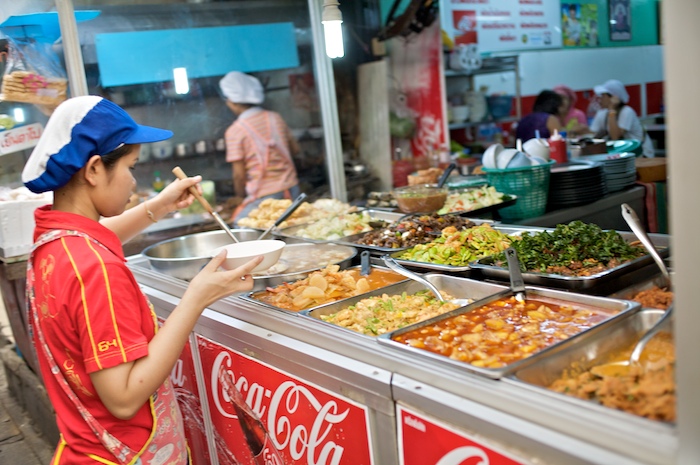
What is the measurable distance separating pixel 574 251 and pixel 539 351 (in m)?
0.83

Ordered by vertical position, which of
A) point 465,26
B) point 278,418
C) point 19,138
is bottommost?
point 278,418

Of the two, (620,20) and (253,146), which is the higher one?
(620,20)

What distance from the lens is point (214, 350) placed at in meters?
2.34

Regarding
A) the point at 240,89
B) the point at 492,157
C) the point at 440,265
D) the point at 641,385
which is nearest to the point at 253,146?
the point at 240,89

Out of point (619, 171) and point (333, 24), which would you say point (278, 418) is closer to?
point (333, 24)

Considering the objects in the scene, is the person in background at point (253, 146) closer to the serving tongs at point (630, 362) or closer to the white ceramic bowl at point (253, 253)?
the white ceramic bowl at point (253, 253)

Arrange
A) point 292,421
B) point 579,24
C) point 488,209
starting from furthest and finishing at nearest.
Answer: point 579,24, point 488,209, point 292,421

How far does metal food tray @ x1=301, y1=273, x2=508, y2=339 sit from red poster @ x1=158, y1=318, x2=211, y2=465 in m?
0.74

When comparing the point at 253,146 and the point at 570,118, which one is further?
the point at 570,118

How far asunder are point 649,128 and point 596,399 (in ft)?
30.9

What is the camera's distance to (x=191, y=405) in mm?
2611

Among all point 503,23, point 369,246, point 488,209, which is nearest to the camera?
point 369,246

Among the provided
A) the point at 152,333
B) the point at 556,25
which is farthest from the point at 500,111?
the point at 152,333

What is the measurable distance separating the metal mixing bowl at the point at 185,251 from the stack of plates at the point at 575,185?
1691 millimetres
